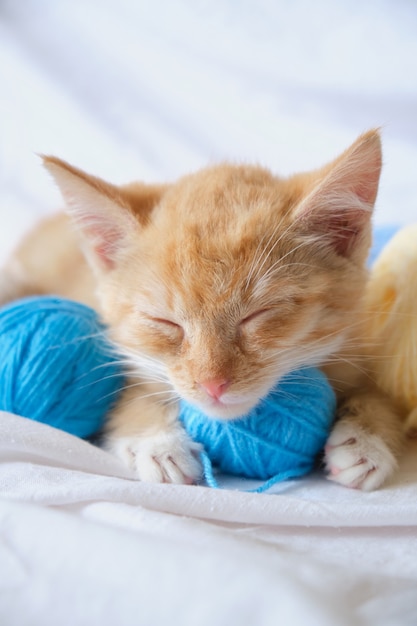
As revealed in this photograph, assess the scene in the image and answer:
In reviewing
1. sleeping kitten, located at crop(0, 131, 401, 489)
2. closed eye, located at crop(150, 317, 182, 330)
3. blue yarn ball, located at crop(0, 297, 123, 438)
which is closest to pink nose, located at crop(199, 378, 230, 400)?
sleeping kitten, located at crop(0, 131, 401, 489)

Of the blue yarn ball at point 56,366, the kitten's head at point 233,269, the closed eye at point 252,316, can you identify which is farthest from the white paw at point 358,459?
the blue yarn ball at point 56,366

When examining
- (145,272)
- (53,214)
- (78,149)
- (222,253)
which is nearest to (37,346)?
(145,272)

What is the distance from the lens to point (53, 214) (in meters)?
2.11

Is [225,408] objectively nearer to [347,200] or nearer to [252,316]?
[252,316]

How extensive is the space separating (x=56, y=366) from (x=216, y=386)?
13.3 inches

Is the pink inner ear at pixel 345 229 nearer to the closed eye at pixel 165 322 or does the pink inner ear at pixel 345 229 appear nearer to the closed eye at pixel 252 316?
the closed eye at pixel 252 316

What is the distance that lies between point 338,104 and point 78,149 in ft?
2.92

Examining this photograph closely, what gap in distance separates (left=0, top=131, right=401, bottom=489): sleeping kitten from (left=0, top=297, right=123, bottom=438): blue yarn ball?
0.05 m

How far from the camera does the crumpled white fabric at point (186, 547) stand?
67 centimetres

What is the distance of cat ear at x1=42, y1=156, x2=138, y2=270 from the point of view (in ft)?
3.67

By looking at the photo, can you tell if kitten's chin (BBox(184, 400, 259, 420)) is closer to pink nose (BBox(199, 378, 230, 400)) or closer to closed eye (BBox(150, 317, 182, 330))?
pink nose (BBox(199, 378, 230, 400))

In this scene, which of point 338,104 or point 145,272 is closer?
point 145,272

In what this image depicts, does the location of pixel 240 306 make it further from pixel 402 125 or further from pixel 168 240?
pixel 402 125

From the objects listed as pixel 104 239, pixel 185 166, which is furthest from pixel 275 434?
pixel 185 166
